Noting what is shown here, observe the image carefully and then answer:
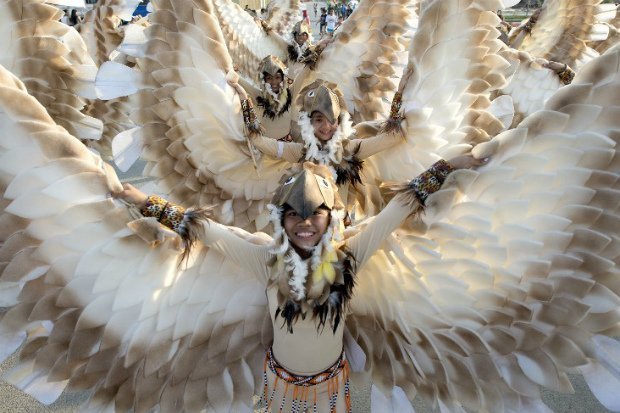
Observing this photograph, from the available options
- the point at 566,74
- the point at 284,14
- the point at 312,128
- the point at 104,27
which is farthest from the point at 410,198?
the point at 284,14

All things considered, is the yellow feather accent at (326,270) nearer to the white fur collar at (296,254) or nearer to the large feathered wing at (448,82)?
the white fur collar at (296,254)

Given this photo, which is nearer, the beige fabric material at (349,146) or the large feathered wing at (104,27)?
the beige fabric material at (349,146)

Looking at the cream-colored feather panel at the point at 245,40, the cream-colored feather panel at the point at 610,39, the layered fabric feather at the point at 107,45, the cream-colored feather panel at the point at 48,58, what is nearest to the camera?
the cream-colored feather panel at the point at 48,58

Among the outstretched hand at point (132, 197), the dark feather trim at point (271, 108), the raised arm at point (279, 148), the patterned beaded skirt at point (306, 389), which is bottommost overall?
the patterned beaded skirt at point (306, 389)

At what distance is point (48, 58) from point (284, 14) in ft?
19.3

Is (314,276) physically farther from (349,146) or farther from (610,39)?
(610,39)

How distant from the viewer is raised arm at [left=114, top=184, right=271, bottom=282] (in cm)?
129

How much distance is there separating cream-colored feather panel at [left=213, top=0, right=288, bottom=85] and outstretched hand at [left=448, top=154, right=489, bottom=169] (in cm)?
395

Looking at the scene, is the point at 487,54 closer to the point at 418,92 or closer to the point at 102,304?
the point at 418,92

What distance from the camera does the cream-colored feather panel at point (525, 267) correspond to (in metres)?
1.17

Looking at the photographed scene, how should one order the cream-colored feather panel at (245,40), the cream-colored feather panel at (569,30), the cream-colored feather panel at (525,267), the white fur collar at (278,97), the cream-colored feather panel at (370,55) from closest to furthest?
the cream-colored feather panel at (525,267) → the cream-colored feather panel at (370,55) → the white fur collar at (278,97) → the cream-colored feather panel at (569,30) → the cream-colored feather panel at (245,40)

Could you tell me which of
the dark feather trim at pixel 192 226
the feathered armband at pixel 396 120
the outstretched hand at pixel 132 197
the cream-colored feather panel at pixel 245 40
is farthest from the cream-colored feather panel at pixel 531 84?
the outstretched hand at pixel 132 197

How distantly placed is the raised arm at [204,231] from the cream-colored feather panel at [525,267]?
378 mm

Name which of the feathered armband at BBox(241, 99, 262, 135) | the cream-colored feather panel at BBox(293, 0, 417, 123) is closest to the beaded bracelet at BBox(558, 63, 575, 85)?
the cream-colored feather panel at BBox(293, 0, 417, 123)
